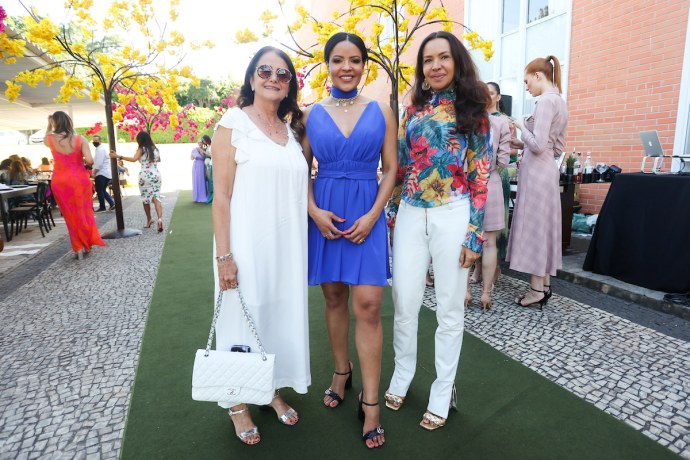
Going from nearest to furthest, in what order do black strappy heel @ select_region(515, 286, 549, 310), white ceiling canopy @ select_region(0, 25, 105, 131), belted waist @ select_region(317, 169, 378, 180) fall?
belted waist @ select_region(317, 169, 378, 180), black strappy heel @ select_region(515, 286, 549, 310), white ceiling canopy @ select_region(0, 25, 105, 131)

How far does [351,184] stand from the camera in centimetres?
230

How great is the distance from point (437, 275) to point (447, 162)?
2.04ft

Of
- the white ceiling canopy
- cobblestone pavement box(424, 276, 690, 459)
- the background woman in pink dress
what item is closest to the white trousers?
cobblestone pavement box(424, 276, 690, 459)

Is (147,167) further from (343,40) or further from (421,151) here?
(421,151)

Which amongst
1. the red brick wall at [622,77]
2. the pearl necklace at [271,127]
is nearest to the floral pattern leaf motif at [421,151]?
the pearl necklace at [271,127]

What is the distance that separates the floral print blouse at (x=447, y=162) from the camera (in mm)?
2244

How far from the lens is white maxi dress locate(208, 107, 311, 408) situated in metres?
2.19

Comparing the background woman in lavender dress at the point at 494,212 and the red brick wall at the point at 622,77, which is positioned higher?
the red brick wall at the point at 622,77

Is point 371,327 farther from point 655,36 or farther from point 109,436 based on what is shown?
point 655,36

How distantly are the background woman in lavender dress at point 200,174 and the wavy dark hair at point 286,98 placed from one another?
10.8 m

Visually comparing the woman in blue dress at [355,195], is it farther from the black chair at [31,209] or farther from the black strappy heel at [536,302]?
the black chair at [31,209]

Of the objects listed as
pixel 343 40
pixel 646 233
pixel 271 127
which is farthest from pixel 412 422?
pixel 646 233

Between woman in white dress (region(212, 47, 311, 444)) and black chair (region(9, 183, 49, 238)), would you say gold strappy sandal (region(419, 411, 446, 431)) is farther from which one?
black chair (region(9, 183, 49, 238))

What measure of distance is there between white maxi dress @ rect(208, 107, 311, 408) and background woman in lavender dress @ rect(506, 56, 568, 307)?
259 cm
